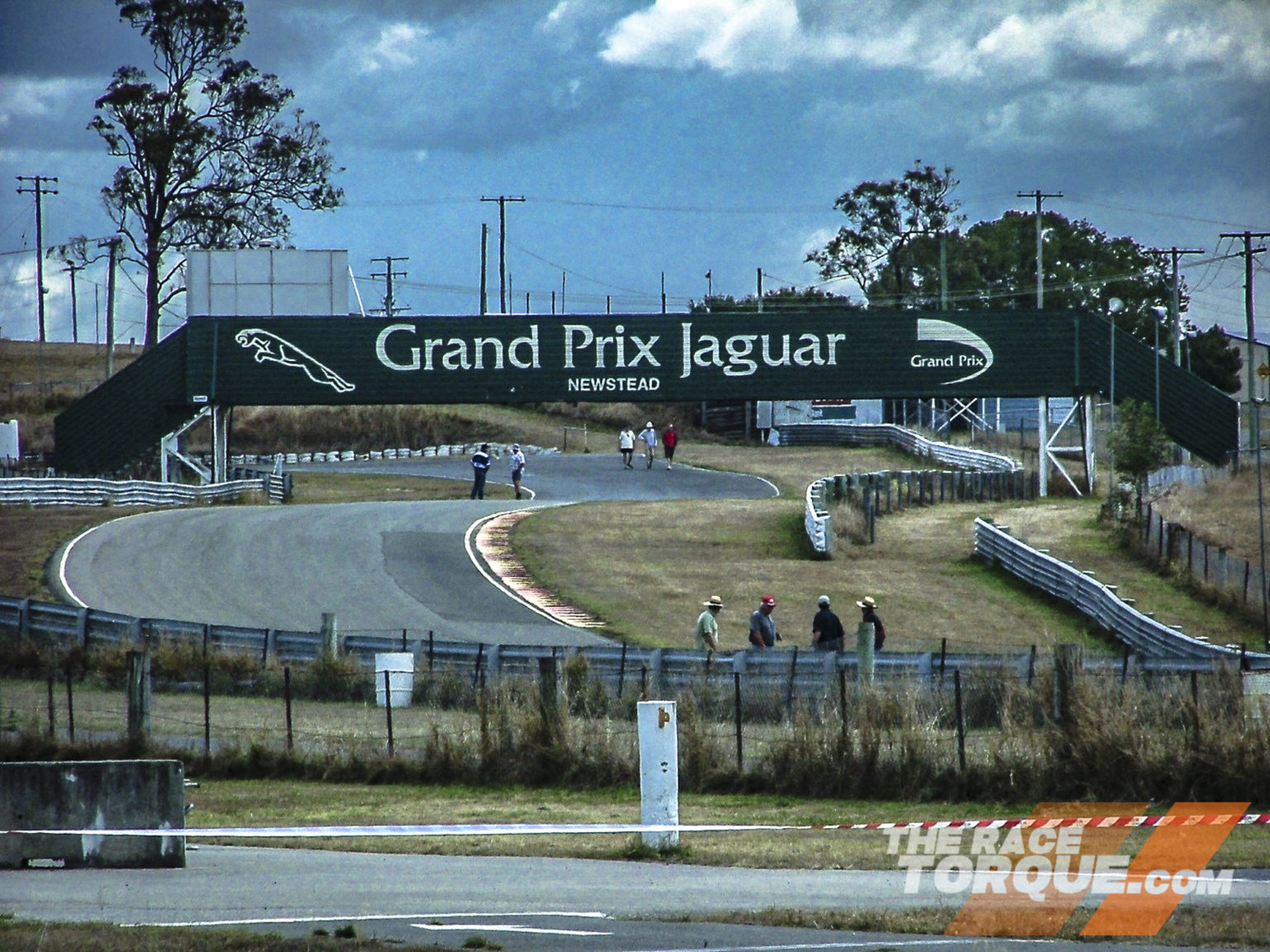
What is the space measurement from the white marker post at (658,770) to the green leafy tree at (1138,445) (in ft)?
103

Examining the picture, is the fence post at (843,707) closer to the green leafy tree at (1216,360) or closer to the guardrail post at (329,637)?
the guardrail post at (329,637)

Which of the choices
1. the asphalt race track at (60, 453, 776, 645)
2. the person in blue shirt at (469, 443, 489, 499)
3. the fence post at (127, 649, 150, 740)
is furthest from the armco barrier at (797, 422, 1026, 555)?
the fence post at (127, 649, 150, 740)

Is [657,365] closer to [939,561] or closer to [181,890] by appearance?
[939,561]

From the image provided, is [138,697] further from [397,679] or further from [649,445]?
[649,445]

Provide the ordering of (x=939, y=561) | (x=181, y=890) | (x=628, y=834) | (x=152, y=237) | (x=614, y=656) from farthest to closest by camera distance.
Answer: (x=152, y=237) < (x=939, y=561) < (x=614, y=656) < (x=628, y=834) < (x=181, y=890)

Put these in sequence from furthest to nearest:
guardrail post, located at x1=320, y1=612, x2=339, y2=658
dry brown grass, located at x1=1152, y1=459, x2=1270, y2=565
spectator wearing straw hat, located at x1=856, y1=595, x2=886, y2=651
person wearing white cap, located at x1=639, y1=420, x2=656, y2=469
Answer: person wearing white cap, located at x1=639, y1=420, x2=656, y2=469, dry brown grass, located at x1=1152, y1=459, x2=1270, y2=565, guardrail post, located at x1=320, y1=612, x2=339, y2=658, spectator wearing straw hat, located at x1=856, y1=595, x2=886, y2=651

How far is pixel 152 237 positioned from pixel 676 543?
30.2 meters

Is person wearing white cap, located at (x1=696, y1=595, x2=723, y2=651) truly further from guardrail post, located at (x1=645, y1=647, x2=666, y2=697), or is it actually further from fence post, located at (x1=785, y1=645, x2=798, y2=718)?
fence post, located at (x1=785, y1=645, x2=798, y2=718)

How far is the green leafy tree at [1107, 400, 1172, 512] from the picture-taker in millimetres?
41562

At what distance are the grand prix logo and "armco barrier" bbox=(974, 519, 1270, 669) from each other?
740 centimetres

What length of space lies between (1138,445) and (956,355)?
637 cm

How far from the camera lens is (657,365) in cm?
4566

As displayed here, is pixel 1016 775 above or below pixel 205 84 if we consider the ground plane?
below

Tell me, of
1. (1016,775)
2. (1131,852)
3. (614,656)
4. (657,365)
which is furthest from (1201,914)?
(657,365)
